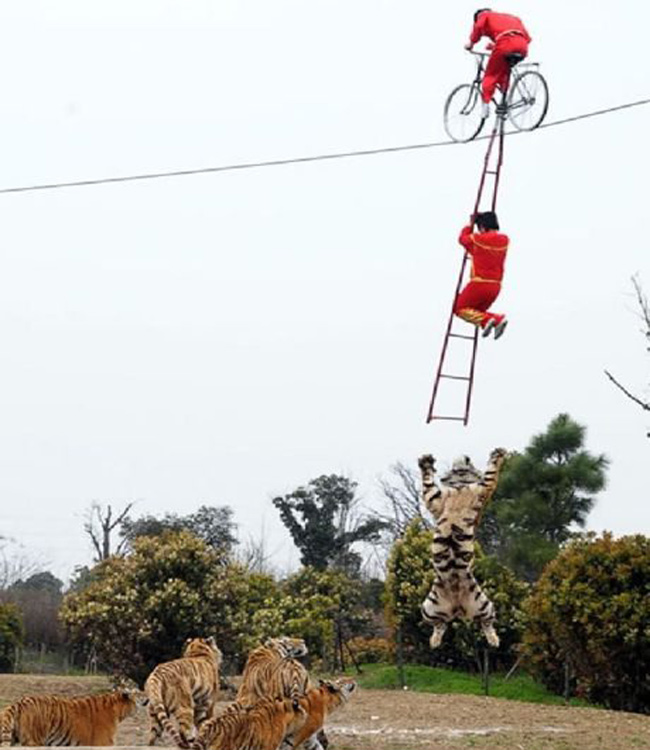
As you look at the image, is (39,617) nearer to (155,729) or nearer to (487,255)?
→ (155,729)

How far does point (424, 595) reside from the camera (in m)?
19.2

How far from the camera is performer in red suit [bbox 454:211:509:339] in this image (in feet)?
19.4

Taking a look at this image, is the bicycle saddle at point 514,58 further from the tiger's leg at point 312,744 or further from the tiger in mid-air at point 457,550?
the tiger's leg at point 312,744

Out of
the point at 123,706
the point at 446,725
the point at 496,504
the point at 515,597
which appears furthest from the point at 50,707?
the point at 515,597

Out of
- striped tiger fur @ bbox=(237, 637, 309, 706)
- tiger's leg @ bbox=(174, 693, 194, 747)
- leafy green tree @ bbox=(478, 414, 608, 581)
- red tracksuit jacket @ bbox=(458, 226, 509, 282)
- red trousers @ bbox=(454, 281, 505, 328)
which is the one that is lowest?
tiger's leg @ bbox=(174, 693, 194, 747)

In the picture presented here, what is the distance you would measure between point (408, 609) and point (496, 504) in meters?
2.64

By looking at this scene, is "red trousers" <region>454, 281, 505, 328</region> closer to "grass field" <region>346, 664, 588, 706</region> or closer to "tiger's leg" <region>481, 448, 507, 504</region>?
"tiger's leg" <region>481, 448, 507, 504</region>

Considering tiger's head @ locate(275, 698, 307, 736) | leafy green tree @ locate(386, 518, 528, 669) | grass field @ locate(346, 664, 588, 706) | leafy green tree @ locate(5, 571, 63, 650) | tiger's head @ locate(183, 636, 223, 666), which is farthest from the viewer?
leafy green tree @ locate(5, 571, 63, 650)

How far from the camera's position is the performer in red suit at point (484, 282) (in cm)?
592

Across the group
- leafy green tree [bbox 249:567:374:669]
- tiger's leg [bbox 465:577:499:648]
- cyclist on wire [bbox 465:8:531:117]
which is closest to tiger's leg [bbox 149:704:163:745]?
tiger's leg [bbox 465:577:499:648]

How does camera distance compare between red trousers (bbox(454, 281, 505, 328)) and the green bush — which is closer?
red trousers (bbox(454, 281, 505, 328))

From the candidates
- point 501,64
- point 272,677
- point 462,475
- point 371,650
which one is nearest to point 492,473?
point 462,475

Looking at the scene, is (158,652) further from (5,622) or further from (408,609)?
(5,622)

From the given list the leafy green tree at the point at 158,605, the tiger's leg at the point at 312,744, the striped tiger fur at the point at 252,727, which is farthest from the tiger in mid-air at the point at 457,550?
the leafy green tree at the point at 158,605
